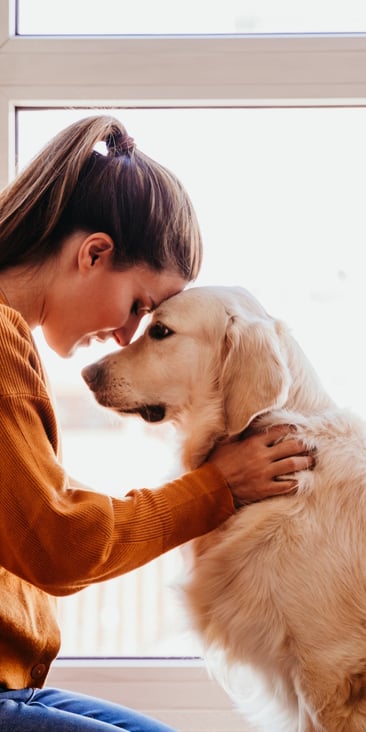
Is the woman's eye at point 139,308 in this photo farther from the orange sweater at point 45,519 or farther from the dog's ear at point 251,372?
the orange sweater at point 45,519

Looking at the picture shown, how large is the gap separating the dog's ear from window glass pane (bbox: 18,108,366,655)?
1.67 feet

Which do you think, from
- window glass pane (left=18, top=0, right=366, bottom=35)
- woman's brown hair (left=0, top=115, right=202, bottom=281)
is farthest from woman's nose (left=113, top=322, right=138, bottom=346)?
window glass pane (left=18, top=0, right=366, bottom=35)

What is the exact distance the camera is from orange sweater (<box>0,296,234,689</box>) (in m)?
1.05

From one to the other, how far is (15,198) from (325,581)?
0.80m

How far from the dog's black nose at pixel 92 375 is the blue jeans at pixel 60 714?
20.2 inches

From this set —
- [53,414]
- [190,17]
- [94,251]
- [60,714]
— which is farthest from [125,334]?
[190,17]

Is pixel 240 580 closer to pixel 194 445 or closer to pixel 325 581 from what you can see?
pixel 325 581

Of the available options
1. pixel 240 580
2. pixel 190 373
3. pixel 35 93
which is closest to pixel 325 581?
pixel 240 580

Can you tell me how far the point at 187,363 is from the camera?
1.40 m

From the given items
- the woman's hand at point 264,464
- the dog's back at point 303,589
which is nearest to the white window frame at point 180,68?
the dog's back at point 303,589

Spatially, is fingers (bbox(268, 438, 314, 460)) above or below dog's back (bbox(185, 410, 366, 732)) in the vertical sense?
above

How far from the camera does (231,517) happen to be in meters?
1.29

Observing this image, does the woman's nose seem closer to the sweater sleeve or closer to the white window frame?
the sweater sleeve

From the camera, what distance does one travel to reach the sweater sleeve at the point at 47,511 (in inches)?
41.1
